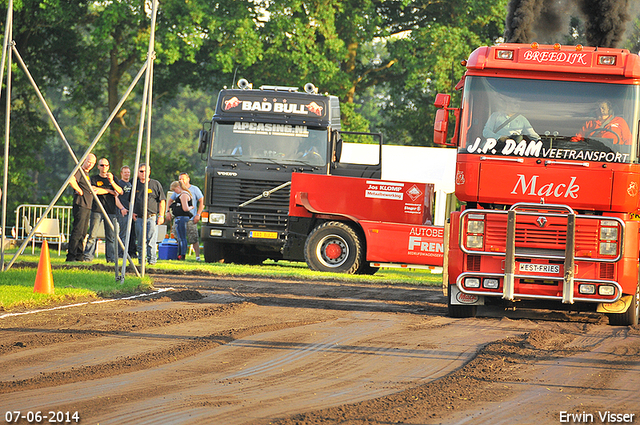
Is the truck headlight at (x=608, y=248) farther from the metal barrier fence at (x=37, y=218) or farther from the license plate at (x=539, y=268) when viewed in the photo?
the metal barrier fence at (x=37, y=218)

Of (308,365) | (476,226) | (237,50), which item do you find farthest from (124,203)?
(237,50)

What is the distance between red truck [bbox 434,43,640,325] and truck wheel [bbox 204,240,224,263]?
10503 mm

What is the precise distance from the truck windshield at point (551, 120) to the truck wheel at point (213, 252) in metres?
10.8

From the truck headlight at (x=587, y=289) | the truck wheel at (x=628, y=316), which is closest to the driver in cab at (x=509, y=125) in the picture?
the truck headlight at (x=587, y=289)

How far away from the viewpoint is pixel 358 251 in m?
18.2

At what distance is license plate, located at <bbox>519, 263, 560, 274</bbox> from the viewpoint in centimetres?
1039

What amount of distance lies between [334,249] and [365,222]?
96 cm

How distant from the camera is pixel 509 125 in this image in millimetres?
10719

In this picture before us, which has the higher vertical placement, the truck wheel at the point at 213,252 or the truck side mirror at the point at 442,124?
the truck side mirror at the point at 442,124

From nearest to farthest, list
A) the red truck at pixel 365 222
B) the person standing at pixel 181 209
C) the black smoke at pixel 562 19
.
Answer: the red truck at pixel 365 222 < the black smoke at pixel 562 19 < the person standing at pixel 181 209

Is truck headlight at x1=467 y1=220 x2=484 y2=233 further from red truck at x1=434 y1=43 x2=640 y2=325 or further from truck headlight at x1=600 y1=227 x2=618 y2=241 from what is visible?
truck headlight at x1=600 y1=227 x2=618 y2=241

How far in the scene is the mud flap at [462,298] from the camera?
1103 centimetres

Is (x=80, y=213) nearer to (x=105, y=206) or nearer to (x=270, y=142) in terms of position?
(x=105, y=206)

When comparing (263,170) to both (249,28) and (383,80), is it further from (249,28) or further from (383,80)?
(383,80)
